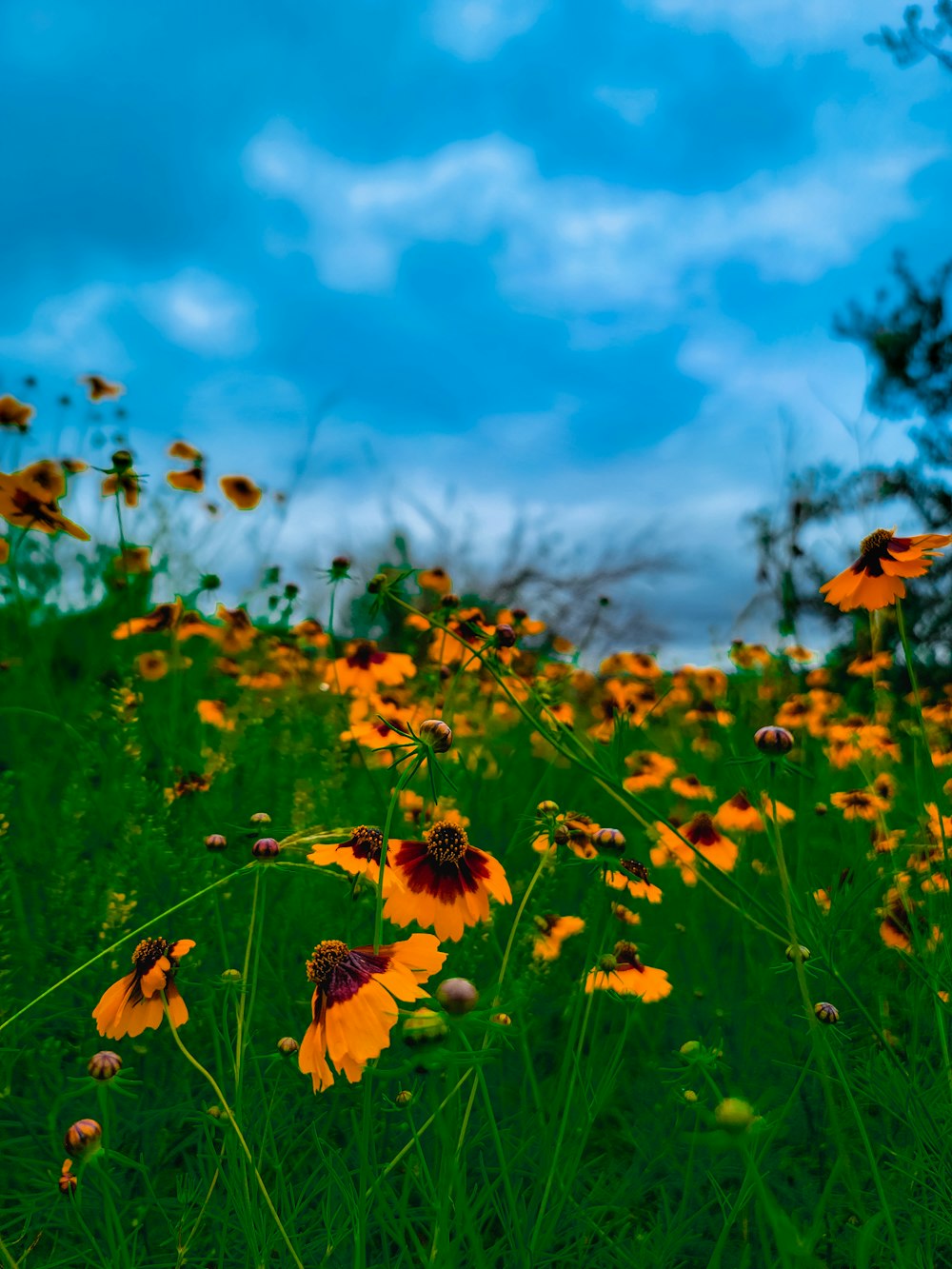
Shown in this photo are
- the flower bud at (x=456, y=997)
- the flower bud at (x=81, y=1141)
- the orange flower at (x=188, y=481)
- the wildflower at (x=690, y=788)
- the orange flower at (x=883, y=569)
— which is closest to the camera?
the flower bud at (x=456, y=997)

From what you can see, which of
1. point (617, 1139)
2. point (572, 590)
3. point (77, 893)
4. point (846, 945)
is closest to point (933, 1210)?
point (846, 945)

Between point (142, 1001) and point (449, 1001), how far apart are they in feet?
1.86

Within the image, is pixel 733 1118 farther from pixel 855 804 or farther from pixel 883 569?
pixel 855 804

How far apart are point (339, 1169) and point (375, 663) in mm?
1483

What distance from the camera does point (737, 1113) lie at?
501 millimetres

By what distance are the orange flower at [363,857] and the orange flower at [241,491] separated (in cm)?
274

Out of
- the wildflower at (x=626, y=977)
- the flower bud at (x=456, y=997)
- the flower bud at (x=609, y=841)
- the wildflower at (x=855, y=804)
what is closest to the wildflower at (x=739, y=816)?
the wildflower at (x=855, y=804)

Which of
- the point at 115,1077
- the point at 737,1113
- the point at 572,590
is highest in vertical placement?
the point at 572,590

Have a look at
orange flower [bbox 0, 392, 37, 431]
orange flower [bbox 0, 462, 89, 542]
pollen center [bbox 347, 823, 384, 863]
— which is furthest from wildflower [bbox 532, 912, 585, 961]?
orange flower [bbox 0, 392, 37, 431]

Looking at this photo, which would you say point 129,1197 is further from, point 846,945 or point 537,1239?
point 846,945

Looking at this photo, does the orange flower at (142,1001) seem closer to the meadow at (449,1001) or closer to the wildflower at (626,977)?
the meadow at (449,1001)

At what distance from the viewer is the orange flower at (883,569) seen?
3.78 ft

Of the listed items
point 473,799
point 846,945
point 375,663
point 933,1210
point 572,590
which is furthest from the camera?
point 572,590

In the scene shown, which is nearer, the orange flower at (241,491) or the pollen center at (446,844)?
the pollen center at (446,844)
